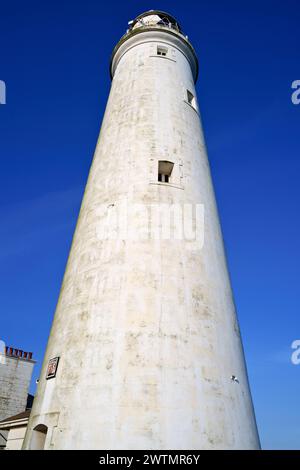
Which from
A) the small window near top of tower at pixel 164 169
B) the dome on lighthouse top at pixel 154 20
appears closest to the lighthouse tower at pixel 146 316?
the small window near top of tower at pixel 164 169

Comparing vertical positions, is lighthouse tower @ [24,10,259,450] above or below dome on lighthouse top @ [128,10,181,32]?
below

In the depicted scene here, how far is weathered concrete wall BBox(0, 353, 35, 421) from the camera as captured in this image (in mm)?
21469

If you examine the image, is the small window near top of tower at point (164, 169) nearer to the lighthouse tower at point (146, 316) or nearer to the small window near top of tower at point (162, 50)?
the lighthouse tower at point (146, 316)

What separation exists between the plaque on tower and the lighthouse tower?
41mm

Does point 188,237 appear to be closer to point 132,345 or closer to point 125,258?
point 125,258

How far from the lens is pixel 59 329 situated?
9.63 metres

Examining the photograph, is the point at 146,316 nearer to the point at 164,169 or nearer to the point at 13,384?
the point at 164,169

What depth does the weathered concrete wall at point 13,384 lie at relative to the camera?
21.5 meters

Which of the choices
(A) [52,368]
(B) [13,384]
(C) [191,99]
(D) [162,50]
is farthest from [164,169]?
(B) [13,384]

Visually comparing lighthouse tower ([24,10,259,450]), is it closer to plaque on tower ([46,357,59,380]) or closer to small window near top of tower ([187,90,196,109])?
plaque on tower ([46,357,59,380])

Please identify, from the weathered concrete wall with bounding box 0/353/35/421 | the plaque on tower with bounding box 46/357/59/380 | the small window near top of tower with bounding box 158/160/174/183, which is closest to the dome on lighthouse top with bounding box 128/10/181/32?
the small window near top of tower with bounding box 158/160/174/183

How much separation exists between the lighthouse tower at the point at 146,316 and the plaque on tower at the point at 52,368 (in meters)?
0.04

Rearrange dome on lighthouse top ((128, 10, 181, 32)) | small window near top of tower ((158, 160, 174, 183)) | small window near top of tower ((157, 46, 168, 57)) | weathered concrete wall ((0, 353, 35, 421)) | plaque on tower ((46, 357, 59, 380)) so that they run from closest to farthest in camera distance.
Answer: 1. plaque on tower ((46, 357, 59, 380))
2. small window near top of tower ((158, 160, 174, 183))
3. small window near top of tower ((157, 46, 168, 57))
4. dome on lighthouse top ((128, 10, 181, 32))
5. weathered concrete wall ((0, 353, 35, 421))

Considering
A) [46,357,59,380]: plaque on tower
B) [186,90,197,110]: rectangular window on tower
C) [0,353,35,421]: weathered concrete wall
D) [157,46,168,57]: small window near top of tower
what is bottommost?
[46,357,59,380]: plaque on tower
